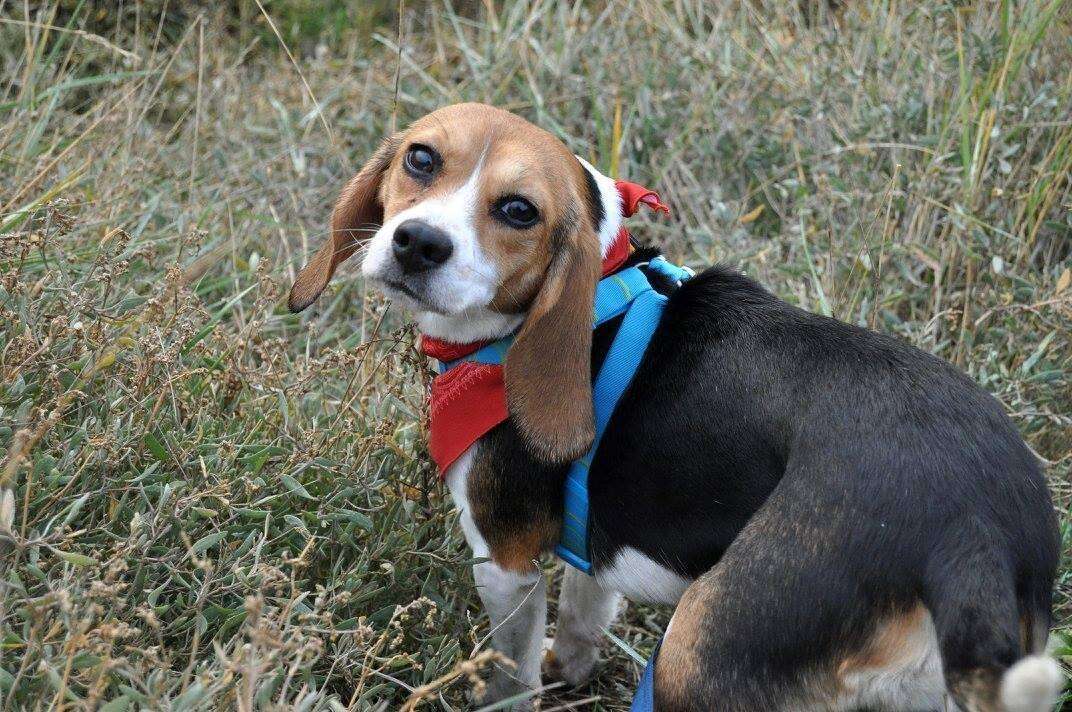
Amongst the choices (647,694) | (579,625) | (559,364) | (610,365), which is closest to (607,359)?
(610,365)

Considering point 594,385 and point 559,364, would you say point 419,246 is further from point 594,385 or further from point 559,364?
point 594,385

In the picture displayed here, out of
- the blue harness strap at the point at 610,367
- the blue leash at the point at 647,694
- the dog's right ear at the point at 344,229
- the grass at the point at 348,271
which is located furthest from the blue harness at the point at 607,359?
the dog's right ear at the point at 344,229

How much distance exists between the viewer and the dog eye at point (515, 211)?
9.93ft

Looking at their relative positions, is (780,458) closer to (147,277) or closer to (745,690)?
(745,690)

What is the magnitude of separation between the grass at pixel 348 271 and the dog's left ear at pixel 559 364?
1.69 feet

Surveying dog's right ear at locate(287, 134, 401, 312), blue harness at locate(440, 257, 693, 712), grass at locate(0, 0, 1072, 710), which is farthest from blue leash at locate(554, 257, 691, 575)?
dog's right ear at locate(287, 134, 401, 312)

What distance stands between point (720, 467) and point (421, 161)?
1.13 m

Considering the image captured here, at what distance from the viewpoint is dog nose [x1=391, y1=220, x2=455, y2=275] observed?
284cm

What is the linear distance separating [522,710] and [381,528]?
67cm

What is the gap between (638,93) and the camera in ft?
18.6

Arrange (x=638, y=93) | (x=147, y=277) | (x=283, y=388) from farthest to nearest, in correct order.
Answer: (x=638, y=93), (x=147, y=277), (x=283, y=388)

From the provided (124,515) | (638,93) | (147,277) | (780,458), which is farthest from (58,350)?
(638,93)

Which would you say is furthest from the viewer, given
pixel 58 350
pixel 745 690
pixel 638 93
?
pixel 638 93

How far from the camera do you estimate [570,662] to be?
12.1 ft
